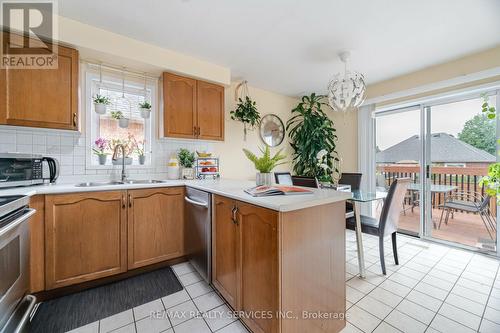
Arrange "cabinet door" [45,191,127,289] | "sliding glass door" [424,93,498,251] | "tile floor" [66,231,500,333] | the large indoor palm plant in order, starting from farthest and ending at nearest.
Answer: the large indoor palm plant, "sliding glass door" [424,93,498,251], "cabinet door" [45,191,127,289], "tile floor" [66,231,500,333]

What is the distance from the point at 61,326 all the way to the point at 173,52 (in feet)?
8.84

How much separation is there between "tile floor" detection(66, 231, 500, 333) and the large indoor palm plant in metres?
1.81

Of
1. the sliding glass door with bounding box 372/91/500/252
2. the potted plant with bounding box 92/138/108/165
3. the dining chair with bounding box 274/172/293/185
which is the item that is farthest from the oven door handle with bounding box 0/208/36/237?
the sliding glass door with bounding box 372/91/500/252

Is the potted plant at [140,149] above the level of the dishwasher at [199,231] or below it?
above

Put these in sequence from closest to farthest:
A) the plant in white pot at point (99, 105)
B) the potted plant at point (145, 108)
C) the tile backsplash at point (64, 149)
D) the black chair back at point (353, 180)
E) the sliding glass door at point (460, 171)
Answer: the tile backsplash at point (64, 149) → the plant in white pot at point (99, 105) → the potted plant at point (145, 108) → the sliding glass door at point (460, 171) → the black chair back at point (353, 180)

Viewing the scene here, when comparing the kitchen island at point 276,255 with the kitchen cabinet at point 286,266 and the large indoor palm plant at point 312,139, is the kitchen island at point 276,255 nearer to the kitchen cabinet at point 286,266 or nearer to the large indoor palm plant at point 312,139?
the kitchen cabinet at point 286,266

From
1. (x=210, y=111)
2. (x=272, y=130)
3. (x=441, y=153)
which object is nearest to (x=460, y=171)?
(x=441, y=153)

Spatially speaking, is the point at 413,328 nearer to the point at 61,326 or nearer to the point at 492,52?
the point at 61,326

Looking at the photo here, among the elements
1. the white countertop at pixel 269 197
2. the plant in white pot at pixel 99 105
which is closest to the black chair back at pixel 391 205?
the white countertop at pixel 269 197

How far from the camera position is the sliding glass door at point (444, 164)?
2.62 meters

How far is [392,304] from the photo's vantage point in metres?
1.63

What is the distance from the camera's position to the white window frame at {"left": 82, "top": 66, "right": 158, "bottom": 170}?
7.35ft

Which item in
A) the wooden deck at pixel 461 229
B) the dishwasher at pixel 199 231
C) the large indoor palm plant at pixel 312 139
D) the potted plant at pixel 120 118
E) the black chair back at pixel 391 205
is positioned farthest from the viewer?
the large indoor palm plant at pixel 312 139

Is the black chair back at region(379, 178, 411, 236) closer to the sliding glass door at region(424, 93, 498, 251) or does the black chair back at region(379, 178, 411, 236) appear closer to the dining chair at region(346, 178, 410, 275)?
the dining chair at region(346, 178, 410, 275)
